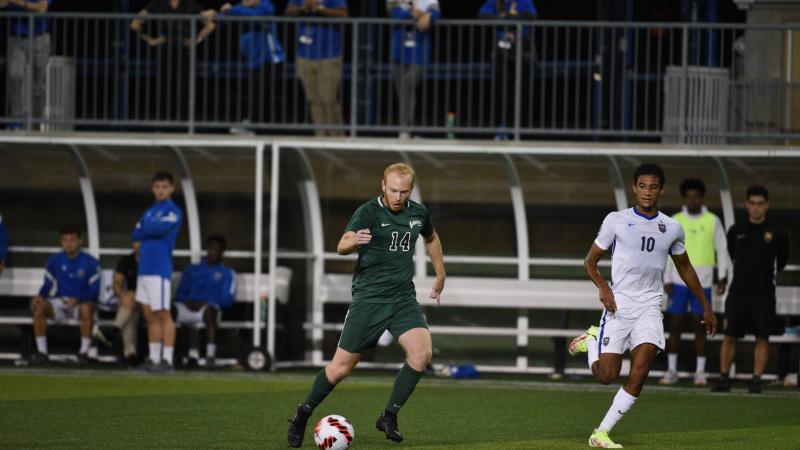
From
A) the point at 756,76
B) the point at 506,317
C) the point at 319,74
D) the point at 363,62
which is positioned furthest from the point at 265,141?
the point at 756,76

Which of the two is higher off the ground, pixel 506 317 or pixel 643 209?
pixel 643 209

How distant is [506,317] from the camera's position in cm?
1747

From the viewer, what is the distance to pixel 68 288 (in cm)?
1673

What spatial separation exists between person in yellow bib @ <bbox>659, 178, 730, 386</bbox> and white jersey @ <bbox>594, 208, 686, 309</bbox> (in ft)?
18.0

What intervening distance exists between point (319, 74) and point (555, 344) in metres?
4.16

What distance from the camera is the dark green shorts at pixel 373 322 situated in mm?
9672

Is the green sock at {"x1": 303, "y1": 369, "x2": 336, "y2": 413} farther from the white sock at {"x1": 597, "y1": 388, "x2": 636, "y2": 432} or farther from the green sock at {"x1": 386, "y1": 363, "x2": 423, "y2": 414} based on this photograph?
the white sock at {"x1": 597, "y1": 388, "x2": 636, "y2": 432}

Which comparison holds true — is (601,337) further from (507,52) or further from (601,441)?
(507,52)

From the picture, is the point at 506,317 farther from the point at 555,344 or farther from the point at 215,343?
the point at 215,343

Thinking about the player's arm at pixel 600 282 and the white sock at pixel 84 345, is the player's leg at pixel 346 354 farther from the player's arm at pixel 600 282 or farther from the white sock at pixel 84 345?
the white sock at pixel 84 345

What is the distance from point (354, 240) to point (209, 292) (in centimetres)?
771

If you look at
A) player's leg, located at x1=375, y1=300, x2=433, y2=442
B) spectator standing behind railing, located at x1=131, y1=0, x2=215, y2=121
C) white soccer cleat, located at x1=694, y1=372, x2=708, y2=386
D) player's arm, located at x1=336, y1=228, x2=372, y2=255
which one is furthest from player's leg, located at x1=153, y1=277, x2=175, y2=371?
player's arm, located at x1=336, y1=228, x2=372, y2=255

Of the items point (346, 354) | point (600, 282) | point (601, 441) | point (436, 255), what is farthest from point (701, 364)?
point (346, 354)

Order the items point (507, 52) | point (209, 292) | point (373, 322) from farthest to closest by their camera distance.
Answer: point (209, 292), point (507, 52), point (373, 322)
